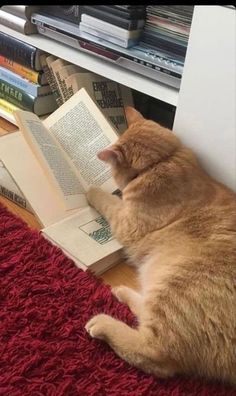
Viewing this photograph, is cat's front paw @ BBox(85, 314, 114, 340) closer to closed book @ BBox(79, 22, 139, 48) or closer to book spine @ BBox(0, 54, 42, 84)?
closed book @ BBox(79, 22, 139, 48)

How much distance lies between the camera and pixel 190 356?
978 millimetres

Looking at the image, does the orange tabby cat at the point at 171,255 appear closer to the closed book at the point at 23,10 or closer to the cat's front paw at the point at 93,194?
the cat's front paw at the point at 93,194

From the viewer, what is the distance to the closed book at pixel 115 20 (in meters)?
1.33

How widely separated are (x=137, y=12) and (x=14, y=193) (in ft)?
2.00

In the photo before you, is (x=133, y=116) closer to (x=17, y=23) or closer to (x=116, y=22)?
(x=116, y=22)

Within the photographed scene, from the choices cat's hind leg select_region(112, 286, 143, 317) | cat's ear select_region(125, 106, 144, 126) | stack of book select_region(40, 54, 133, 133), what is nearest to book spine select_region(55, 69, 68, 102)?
stack of book select_region(40, 54, 133, 133)

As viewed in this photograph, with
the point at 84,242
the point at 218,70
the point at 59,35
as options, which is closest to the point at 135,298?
the point at 84,242

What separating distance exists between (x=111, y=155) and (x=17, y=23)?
64 centimetres

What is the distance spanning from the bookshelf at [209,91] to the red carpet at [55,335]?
44cm

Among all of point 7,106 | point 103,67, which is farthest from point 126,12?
point 7,106

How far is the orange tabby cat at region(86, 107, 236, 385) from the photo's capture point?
98 cm

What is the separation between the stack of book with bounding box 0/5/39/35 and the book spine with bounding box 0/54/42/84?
137 mm

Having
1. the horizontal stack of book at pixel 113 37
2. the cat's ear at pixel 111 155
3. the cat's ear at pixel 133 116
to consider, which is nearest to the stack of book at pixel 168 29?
the horizontal stack of book at pixel 113 37
